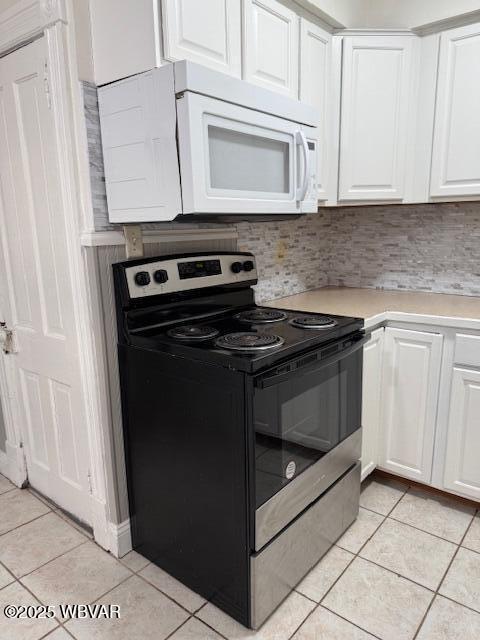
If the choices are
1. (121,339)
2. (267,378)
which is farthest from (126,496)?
(267,378)

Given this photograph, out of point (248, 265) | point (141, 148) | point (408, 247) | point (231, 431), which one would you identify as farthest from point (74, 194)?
point (408, 247)

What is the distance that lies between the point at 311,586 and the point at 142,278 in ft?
4.13

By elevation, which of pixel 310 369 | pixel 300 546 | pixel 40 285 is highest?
pixel 40 285

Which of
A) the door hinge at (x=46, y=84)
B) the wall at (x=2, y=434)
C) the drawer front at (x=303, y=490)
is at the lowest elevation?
the wall at (x=2, y=434)

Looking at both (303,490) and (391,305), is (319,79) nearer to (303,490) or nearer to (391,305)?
(391,305)

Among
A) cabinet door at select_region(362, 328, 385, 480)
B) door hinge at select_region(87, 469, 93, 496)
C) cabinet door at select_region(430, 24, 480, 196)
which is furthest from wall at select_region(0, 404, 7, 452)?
cabinet door at select_region(430, 24, 480, 196)

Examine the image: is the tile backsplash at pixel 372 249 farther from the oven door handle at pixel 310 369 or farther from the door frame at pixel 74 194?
the door frame at pixel 74 194

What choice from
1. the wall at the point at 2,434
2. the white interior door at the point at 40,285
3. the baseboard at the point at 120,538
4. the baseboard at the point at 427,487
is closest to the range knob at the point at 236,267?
the white interior door at the point at 40,285

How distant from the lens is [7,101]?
175 centimetres

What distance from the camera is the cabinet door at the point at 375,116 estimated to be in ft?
7.03

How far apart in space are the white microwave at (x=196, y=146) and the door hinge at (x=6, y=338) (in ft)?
2.92

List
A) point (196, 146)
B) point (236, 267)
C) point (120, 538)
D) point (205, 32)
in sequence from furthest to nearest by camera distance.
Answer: point (236, 267), point (120, 538), point (205, 32), point (196, 146)

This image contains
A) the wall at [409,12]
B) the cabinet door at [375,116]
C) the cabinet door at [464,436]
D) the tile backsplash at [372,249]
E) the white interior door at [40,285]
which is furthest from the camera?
the tile backsplash at [372,249]

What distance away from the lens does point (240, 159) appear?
1.47 meters
